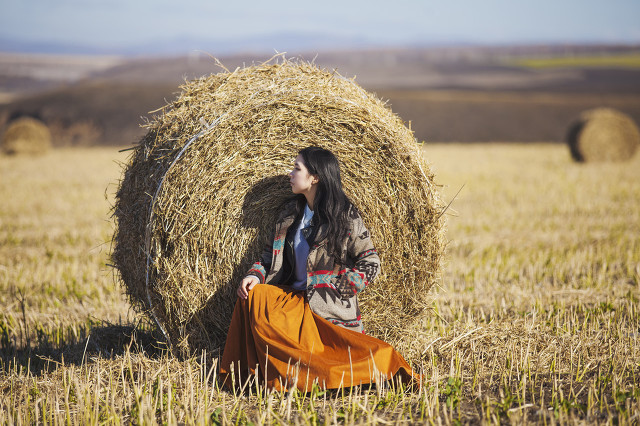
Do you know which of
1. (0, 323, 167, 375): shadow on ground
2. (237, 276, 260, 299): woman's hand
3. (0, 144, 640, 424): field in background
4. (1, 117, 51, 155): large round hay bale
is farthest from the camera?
(1, 117, 51, 155): large round hay bale

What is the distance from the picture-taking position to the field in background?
3281mm

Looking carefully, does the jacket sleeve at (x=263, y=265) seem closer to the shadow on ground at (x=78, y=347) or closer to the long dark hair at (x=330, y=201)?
the long dark hair at (x=330, y=201)

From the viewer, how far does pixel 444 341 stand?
170 inches

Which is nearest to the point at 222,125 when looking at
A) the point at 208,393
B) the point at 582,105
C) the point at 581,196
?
the point at 208,393

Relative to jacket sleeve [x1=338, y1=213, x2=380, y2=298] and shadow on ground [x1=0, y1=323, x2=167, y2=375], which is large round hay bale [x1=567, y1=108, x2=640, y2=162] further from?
shadow on ground [x1=0, y1=323, x2=167, y2=375]

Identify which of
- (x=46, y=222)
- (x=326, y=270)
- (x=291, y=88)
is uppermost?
(x=291, y=88)

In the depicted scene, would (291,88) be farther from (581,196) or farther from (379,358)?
(581,196)

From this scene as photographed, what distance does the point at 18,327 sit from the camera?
495 cm

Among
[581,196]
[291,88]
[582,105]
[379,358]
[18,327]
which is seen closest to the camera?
[379,358]

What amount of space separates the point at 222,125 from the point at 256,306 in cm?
133

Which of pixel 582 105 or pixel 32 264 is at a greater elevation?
pixel 582 105

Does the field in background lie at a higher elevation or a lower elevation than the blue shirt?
lower

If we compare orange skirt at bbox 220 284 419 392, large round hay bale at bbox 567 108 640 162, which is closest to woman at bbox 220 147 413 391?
orange skirt at bbox 220 284 419 392

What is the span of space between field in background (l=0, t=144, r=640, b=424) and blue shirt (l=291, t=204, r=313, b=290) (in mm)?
817
